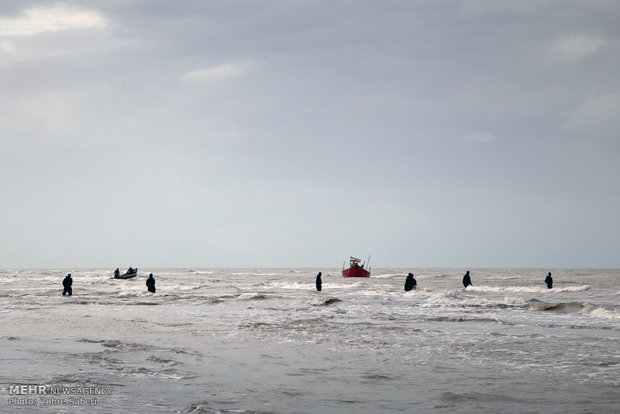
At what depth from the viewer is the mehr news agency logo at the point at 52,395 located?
813 cm

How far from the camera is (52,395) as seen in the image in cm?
866

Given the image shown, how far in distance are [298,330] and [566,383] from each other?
9989 millimetres

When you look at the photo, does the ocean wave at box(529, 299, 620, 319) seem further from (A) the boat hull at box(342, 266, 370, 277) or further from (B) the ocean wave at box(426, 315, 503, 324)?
(A) the boat hull at box(342, 266, 370, 277)

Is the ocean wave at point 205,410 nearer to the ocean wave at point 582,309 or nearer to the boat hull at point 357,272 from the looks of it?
the ocean wave at point 582,309

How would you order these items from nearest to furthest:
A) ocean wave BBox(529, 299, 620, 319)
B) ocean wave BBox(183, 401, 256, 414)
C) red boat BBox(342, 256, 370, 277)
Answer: ocean wave BBox(183, 401, 256, 414) → ocean wave BBox(529, 299, 620, 319) → red boat BBox(342, 256, 370, 277)

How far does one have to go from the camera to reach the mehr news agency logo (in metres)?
8.13

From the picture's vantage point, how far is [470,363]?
41.0 feet

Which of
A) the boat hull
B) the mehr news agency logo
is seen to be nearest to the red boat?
the boat hull

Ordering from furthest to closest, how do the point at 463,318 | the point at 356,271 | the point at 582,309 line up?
the point at 356,271, the point at 582,309, the point at 463,318

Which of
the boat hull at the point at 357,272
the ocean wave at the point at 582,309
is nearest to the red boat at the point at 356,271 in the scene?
the boat hull at the point at 357,272

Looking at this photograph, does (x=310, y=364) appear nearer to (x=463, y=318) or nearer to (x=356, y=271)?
(x=463, y=318)

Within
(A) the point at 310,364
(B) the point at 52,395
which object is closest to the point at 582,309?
(A) the point at 310,364

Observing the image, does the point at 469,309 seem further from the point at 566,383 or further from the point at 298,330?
the point at 566,383

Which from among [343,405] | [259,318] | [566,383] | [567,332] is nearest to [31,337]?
[259,318]
